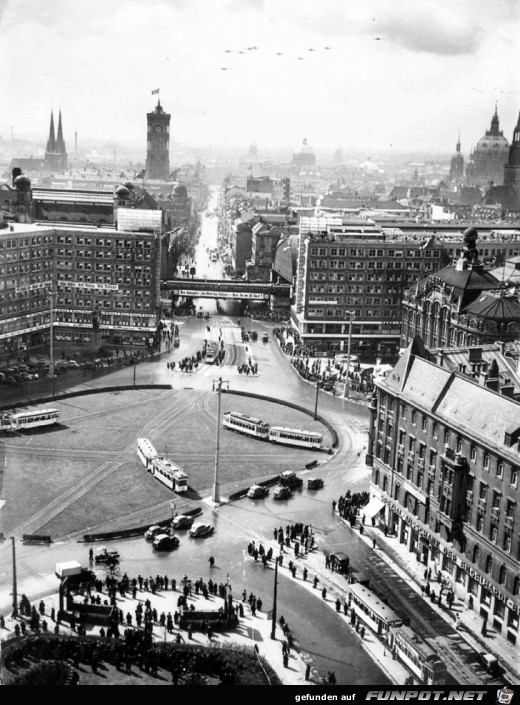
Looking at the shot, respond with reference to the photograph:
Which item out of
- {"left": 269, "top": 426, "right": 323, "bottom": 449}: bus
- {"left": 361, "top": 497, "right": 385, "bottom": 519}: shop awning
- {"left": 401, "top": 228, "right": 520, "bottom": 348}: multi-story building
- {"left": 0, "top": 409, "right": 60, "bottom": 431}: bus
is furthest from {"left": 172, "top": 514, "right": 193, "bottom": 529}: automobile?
{"left": 401, "top": 228, "right": 520, "bottom": 348}: multi-story building

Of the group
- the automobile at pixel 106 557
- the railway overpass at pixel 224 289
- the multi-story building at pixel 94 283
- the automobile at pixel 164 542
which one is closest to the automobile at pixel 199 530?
the automobile at pixel 164 542

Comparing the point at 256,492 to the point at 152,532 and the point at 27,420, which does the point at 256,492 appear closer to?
the point at 152,532

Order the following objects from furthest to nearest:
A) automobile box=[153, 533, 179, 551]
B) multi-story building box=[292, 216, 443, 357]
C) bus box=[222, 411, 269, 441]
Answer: multi-story building box=[292, 216, 443, 357], bus box=[222, 411, 269, 441], automobile box=[153, 533, 179, 551]

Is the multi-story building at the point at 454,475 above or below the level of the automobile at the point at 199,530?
above

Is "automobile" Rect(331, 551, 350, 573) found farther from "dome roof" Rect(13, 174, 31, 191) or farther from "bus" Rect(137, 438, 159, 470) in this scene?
"dome roof" Rect(13, 174, 31, 191)

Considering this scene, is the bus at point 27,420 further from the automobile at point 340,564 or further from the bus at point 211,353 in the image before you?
the automobile at point 340,564

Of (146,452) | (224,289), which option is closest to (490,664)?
(146,452)

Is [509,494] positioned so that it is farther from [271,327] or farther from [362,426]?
[271,327]
